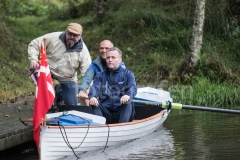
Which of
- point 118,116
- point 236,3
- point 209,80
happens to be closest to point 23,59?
point 209,80

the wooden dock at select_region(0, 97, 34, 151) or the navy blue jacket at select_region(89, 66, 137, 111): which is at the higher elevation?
the navy blue jacket at select_region(89, 66, 137, 111)

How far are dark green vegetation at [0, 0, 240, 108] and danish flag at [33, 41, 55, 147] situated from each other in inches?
203

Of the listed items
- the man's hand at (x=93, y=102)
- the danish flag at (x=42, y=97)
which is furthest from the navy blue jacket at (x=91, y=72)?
the danish flag at (x=42, y=97)

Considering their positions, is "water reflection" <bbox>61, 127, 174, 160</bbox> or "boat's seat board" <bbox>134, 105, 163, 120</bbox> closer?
"water reflection" <bbox>61, 127, 174, 160</bbox>

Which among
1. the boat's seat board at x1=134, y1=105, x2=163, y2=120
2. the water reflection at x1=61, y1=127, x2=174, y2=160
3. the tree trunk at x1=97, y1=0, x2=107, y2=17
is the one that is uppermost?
the tree trunk at x1=97, y1=0, x2=107, y2=17

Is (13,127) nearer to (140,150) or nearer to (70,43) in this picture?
(70,43)

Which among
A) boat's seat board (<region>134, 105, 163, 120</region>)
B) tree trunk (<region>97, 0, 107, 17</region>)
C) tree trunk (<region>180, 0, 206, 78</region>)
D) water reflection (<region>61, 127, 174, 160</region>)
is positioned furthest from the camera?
tree trunk (<region>97, 0, 107, 17</region>)

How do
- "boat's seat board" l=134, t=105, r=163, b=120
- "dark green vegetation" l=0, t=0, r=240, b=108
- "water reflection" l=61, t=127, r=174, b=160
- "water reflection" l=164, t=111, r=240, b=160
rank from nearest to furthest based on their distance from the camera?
"water reflection" l=61, t=127, r=174, b=160 < "water reflection" l=164, t=111, r=240, b=160 < "boat's seat board" l=134, t=105, r=163, b=120 < "dark green vegetation" l=0, t=0, r=240, b=108

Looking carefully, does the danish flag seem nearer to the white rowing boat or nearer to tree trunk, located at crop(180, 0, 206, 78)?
the white rowing boat

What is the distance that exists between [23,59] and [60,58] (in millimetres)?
7428

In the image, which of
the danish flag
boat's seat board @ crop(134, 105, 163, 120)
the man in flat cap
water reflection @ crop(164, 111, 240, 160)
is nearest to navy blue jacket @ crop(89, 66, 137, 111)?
the man in flat cap

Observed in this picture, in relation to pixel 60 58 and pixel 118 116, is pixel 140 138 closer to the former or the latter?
pixel 118 116

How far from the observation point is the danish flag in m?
8.91

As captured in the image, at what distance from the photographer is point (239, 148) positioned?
33.8 feet
